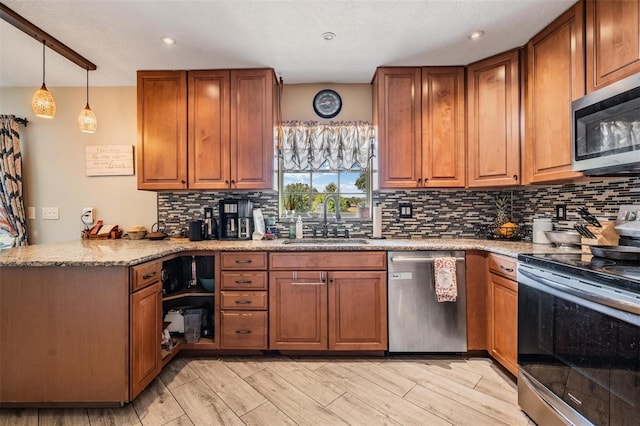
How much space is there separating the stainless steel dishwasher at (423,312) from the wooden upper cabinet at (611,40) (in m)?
1.39

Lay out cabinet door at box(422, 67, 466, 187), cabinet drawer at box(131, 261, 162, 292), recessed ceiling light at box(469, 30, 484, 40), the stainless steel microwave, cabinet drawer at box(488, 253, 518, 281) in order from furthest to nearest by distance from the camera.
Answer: cabinet door at box(422, 67, 466, 187) < recessed ceiling light at box(469, 30, 484, 40) < cabinet drawer at box(488, 253, 518, 281) < cabinet drawer at box(131, 261, 162, 292) < the stainless steel microwave

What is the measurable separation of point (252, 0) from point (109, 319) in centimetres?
210

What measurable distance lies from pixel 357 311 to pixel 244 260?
3.27ft

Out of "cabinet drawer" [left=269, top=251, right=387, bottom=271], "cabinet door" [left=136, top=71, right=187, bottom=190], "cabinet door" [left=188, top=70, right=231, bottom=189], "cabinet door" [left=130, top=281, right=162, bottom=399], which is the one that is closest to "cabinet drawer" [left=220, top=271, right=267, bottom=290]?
"cabinet drawer" [left=269, top=251, right=387, bottom=271]

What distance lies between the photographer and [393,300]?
2281 millimetres

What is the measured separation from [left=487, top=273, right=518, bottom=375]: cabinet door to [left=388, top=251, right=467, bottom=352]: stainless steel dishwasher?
Answer: 0.60 ft

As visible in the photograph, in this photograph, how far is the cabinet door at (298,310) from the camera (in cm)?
229

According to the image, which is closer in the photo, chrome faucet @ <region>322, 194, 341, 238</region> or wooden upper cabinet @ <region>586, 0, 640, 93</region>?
wooden upper cabinet @ <region>586, 0, 640, 93</region>

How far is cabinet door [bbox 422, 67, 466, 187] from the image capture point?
101 inches

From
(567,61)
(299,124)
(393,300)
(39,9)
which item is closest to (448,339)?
(393,300)

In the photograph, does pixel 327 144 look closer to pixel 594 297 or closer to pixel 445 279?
pixel 445 279

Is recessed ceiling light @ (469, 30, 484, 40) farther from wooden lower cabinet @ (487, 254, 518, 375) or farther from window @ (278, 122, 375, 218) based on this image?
wooden lower cabinet @ (487, 254, 518, 375)

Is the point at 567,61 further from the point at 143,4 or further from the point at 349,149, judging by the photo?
the point at 143,4

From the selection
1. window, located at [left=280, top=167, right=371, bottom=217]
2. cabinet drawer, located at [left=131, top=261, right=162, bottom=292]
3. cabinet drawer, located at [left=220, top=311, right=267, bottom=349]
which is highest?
window, located at [left=280, top=167, right=371, bottom=217]
